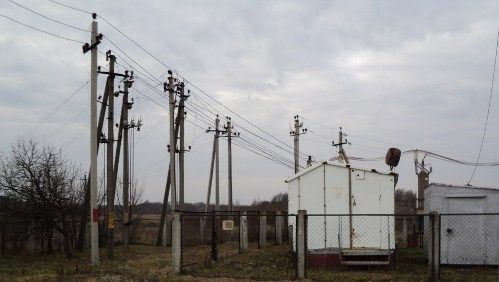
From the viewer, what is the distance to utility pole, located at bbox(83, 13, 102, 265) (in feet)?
62.1

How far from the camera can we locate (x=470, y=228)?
1520cm

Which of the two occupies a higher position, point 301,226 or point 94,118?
point 94,118

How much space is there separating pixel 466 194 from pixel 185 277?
25.9ft

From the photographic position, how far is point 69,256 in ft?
72.3

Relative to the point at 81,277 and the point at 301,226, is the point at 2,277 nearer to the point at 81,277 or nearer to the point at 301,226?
the point at 81,277

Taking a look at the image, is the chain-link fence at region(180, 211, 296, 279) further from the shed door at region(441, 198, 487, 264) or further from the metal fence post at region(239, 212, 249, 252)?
the shed door at region(441, 198, 487, 264)

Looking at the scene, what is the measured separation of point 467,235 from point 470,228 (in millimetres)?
213

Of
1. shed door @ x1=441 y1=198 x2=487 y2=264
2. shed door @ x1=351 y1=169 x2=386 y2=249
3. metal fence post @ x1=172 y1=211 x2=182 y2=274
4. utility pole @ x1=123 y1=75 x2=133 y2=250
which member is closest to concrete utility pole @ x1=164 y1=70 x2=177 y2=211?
utility pole @ x1=123 y1=75 x2=133 y2=250

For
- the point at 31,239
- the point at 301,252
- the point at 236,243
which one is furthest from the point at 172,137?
the point at 301,252

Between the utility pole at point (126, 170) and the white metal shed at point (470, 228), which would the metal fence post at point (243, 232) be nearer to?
the utility pole at point (126, 170)

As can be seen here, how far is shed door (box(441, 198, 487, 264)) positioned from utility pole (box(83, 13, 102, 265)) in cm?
1106

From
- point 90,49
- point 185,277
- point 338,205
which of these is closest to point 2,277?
point 185,277

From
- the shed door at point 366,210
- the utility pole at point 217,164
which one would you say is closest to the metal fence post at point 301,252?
the shed door at point 366,210

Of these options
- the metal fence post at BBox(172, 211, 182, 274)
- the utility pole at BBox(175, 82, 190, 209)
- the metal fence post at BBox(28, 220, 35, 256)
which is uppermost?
the utility pole at BBox(175, 82, 190, 209)
